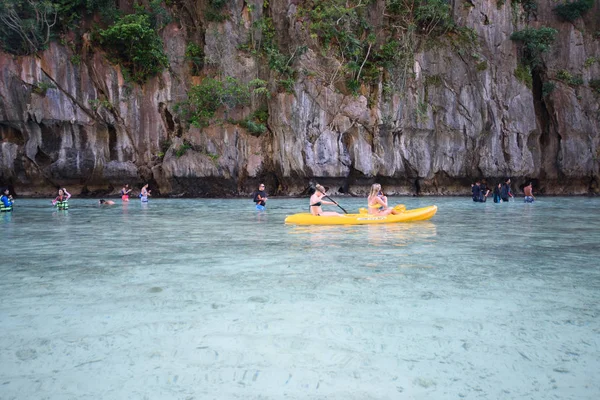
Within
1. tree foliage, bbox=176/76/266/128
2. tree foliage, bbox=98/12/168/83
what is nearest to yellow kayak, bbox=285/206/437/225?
tree foliage, bbox=176/76/266/128

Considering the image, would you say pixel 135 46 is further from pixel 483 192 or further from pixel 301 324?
pixel 301 324

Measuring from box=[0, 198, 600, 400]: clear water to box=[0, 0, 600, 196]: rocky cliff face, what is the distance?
834 inches

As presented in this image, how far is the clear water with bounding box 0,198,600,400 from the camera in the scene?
235cm

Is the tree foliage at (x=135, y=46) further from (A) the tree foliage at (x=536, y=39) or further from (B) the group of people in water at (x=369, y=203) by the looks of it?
(A) the tree foliage at (x=536, y=39)

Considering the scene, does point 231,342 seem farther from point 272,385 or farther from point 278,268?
point 278,268

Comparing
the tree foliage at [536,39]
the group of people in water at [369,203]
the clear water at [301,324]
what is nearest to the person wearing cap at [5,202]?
the clear water at [301,324]

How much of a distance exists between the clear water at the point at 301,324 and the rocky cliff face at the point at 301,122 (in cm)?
2117

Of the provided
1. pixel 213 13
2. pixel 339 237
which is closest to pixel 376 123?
pixel 213 13

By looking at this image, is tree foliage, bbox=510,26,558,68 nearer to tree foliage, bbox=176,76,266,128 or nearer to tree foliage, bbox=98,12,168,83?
tree foliage, bbox=176,76,266,128

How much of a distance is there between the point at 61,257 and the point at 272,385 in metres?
4.79

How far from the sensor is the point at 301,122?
26.8 metres

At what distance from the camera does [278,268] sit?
17.1 ft

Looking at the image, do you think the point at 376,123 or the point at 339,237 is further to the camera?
the point at 376,123

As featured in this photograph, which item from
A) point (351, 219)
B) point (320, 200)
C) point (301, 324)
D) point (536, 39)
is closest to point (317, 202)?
point (320, 200)
